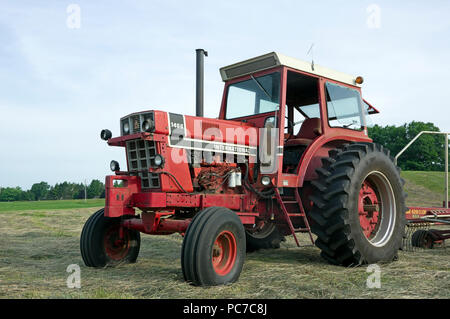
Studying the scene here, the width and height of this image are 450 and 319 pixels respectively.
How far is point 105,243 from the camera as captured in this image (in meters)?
5.47

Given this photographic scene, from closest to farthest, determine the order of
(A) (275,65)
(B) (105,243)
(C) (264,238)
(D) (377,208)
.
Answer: (B) (105,243)
(A) (275,65)
(D) (377,208)
(C) (264,238)

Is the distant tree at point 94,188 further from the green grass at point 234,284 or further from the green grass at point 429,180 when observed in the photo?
the green grass at point 234,284

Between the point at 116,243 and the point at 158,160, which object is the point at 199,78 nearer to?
the point at 158,160

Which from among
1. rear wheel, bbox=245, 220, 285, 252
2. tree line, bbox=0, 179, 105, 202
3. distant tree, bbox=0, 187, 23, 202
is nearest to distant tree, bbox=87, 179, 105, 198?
tree line, bbox=0, 179, 105, 202

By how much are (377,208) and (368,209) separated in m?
0.23

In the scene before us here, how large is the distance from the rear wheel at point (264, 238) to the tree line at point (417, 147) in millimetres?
47453

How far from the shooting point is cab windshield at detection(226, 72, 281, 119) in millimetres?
5944

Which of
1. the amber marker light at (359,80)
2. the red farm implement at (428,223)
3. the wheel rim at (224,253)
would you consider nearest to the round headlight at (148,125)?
the wheel rim at (224,253)

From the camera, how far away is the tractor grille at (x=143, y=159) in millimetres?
4898

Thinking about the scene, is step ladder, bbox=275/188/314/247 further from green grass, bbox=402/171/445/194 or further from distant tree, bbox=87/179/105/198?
distant tree, bbox=87/179/105/198

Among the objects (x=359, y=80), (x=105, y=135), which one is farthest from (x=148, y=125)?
(x=359, y=80)
